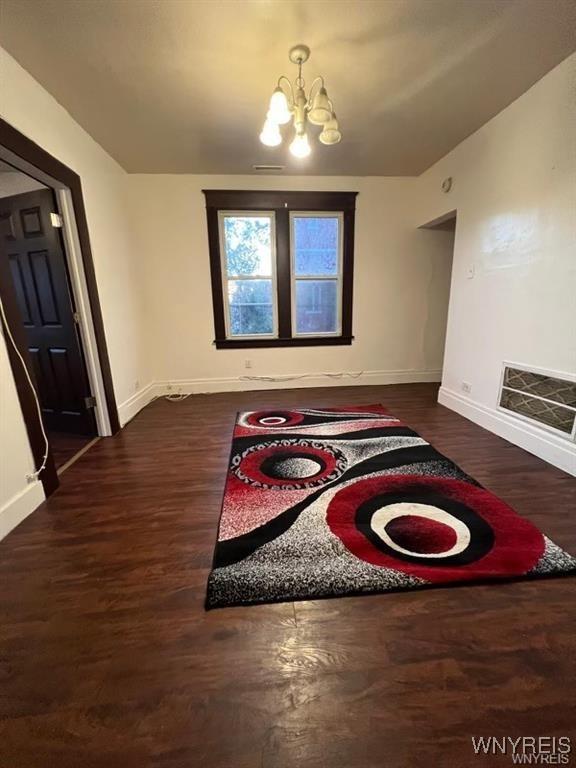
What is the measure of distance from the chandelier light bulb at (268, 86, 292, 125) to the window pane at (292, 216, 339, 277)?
2230mm

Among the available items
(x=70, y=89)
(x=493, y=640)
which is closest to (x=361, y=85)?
(x=70, y=89)

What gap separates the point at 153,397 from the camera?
407cm

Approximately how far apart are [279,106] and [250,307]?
2487 millimetres

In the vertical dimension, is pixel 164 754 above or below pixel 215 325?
below

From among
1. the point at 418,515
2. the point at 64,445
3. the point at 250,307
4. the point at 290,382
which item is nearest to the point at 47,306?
the point at 64,445

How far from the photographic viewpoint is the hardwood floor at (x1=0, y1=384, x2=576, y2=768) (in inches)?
34.8

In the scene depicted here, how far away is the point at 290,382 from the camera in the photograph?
4.34m

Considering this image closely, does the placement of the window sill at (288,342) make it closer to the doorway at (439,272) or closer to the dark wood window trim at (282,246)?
the dark wood window trim at (282,246)

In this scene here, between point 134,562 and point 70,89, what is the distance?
3.00m

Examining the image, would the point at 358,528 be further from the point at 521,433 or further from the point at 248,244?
the point at 248,244

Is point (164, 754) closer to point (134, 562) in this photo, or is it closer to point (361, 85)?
point (134, 562)

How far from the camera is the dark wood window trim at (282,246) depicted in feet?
12.4

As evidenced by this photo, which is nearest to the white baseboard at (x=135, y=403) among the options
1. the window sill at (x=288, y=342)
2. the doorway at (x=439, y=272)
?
the window sill at (x=288, y=342)

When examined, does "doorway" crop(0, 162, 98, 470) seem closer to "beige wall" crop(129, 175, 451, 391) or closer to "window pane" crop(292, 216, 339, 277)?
"beige wall" crop(129, 175, 451, 391)
